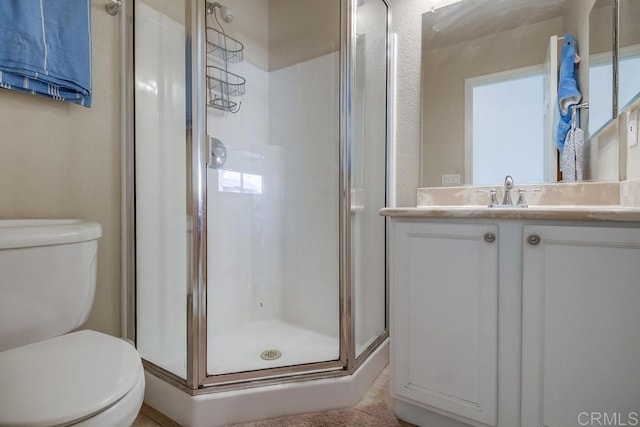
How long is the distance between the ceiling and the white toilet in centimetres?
184

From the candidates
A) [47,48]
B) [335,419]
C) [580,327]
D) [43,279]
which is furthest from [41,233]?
[580,327]

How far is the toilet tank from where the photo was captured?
2.87 ft

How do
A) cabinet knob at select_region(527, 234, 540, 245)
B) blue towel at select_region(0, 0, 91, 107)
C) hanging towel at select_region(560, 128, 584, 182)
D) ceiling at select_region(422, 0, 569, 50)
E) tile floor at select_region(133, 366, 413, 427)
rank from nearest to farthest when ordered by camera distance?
cabinet knob at select_region(527, 234, 540, 245)
blue towel at select_region(0, 0, 91, 107)
tile floor at select_region(133, 366, 413, 427)
hanging towel at select_region(560, 128, 584, 182)
ceiling at select_region(422, 0, 569, 50)

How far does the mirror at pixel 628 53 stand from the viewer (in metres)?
1.08

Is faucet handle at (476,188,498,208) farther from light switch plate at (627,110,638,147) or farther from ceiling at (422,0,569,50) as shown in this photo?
ceiling at (422,0,569,50)

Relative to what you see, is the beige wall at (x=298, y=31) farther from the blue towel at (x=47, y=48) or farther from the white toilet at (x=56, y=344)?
the white toilet at (x=56, y=344)

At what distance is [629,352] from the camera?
2.65 feet

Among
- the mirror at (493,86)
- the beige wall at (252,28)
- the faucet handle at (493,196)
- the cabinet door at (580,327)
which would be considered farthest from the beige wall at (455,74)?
the beige wall at (252,28)

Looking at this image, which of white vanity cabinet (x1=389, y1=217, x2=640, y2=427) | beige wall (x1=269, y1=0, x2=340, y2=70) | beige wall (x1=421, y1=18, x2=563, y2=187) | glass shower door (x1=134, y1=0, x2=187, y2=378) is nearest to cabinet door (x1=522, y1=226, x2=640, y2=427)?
white vanity cabinet (x1=389, y1=217, x2=640, y2=427)

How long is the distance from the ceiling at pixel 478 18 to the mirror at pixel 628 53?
11.1 inches

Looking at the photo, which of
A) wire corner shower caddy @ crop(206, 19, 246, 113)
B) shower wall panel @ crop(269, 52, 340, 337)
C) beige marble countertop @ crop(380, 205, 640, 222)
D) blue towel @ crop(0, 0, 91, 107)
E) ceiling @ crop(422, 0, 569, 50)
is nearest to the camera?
beige marble countertop @ crop(380, 205, 640, 222)

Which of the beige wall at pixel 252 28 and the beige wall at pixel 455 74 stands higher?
the beige wall at pixel 252 28

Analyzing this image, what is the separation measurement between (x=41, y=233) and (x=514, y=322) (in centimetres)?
149

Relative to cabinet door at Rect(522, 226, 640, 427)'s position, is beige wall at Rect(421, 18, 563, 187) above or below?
above
